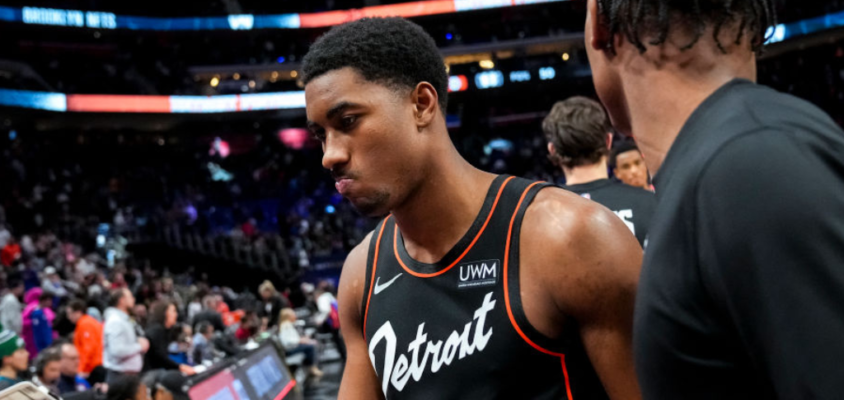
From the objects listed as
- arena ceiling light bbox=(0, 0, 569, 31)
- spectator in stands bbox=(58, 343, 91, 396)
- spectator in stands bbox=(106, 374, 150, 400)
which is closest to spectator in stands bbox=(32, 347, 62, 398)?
spectator in stands bbox=(58, 343, 91, 396)

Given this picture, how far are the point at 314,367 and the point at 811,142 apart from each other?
447 inches

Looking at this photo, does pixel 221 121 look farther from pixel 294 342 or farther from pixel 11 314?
pixel 11 314

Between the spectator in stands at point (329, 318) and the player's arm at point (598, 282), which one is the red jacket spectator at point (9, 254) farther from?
the player's arm at point (598, 282)

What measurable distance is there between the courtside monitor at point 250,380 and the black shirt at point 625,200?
7.30 feet

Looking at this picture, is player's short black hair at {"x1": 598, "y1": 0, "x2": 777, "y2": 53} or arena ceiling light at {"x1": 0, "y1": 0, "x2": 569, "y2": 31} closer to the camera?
player's short black hair at {"x1": 598, "y1": 0, "x2": 777, "y2": 53}

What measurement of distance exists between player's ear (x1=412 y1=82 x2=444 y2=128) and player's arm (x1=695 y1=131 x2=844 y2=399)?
1.28 m

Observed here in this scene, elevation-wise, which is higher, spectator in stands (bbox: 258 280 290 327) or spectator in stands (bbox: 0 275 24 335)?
spectator in stands (bbox: 0 275 24 335)

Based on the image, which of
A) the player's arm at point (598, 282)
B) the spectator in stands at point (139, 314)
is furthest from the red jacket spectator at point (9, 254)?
the player's arm at point (598, 282)

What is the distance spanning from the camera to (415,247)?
84.8 inches

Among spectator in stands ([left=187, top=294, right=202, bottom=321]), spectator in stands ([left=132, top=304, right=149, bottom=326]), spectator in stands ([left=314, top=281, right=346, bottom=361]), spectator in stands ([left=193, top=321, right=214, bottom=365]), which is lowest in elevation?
spectator in stands ([left=314, top=281, right=346, bottom=361])

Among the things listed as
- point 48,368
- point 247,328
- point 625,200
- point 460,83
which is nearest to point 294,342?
point 247,328

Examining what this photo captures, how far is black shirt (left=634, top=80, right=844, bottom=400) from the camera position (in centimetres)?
80

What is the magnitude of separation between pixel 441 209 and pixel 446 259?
14 centimetres

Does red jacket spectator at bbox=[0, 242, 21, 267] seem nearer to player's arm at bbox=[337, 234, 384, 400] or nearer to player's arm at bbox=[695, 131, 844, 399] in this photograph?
player's arm at bbox=[337, 234, 384, 400]
